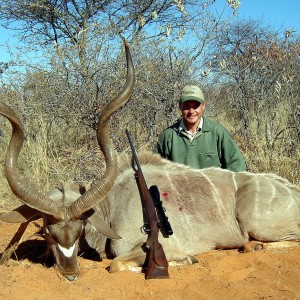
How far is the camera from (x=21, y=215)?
120 inches

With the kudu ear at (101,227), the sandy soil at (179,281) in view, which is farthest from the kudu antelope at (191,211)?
the sandy soil at (179,281)

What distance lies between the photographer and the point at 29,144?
564 centimetres

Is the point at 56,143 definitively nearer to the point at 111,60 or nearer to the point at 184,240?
the point at 111,60

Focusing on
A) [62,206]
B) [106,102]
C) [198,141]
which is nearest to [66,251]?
[62,206]

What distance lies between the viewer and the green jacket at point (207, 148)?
4203 millimetres

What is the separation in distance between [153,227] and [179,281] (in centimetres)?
42

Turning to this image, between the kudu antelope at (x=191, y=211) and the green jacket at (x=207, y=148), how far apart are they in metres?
0.36

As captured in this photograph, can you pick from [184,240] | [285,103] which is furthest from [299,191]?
[285,103]

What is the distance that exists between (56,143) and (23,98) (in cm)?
72

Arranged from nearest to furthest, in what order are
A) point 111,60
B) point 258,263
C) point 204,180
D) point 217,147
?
point 258,263
point 204,180
point 217,147
point 111,60

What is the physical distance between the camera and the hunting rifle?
2967mm

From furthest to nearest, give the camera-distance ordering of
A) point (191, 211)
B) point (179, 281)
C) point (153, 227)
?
point (191, 211) → point (153, 227) → point (179, 281)

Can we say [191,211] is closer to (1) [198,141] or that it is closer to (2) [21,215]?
(1) [198,141]

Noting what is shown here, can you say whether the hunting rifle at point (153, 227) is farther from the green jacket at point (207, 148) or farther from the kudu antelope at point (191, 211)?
the green jacket at point (207, 148)
